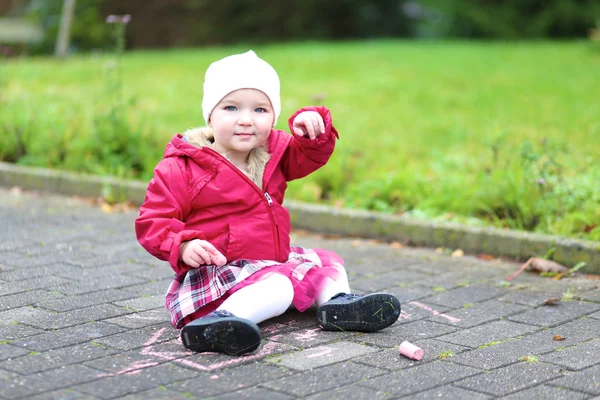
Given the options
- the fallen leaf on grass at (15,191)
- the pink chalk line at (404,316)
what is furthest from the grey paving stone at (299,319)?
the fallen leaf on grass at (15,191)

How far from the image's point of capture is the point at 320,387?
2.72 meters

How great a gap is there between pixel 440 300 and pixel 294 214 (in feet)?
5.61

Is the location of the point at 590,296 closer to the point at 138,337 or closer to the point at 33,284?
the point at 138,337

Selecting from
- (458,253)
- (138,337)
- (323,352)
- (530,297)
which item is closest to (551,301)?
(530,297)

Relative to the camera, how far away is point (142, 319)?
347 cm

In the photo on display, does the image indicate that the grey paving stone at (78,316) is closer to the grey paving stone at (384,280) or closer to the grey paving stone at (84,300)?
the grey paving stone at (84,300)

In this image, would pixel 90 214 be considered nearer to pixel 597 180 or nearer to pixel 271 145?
A: pixel 271 145

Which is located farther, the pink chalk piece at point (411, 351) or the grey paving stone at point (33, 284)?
the grey paving stone at point (33, 284)

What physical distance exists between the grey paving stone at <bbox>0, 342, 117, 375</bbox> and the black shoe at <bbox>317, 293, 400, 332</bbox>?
2.63ft

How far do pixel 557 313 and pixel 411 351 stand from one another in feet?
3.10

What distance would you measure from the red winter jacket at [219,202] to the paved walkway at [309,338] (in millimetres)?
341

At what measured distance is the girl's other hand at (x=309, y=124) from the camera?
3352 millimetres

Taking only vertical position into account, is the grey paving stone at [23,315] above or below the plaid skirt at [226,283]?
below

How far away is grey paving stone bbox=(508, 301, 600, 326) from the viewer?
354 cm
